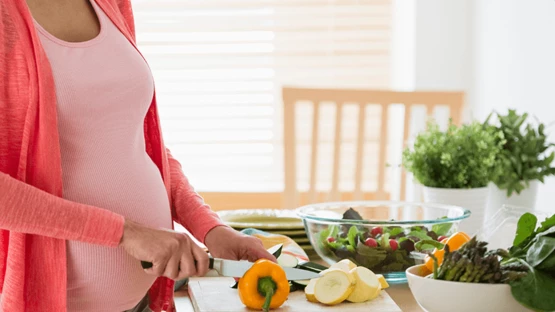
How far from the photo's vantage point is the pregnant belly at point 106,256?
1141mm

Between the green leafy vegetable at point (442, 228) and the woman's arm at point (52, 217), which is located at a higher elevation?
the woman's arm at point (52, 217)

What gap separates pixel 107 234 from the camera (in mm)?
1053

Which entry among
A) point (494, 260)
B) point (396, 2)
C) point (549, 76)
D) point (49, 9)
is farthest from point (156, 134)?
point (396, 2)

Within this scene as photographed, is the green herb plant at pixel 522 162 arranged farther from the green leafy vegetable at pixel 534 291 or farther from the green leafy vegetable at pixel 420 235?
the green leafy vegetable at pixel 534 291

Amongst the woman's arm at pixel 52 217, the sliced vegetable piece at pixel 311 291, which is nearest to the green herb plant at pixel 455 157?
the sliced vegetable piece at pixel 311 291

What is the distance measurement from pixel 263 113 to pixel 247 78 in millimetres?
177

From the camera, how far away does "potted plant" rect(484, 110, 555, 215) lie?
1.73 metres

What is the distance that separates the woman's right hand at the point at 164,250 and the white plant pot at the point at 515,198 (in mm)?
918

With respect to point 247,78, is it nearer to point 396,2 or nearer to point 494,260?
point 396,2

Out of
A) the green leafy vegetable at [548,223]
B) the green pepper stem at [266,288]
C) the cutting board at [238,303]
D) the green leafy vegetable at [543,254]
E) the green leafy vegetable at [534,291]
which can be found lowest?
the cutting board at [238,303]

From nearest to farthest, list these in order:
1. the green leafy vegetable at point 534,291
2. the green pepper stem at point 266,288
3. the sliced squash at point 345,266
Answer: the green leafy vegetable at point 534,291
the green pepper stem at point 266,288
the sliced squash at point 345,266

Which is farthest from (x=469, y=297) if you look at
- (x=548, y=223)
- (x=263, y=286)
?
(x=263, y=286)

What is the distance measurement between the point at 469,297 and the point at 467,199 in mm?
724

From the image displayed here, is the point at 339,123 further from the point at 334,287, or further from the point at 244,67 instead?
the point at 334,287
